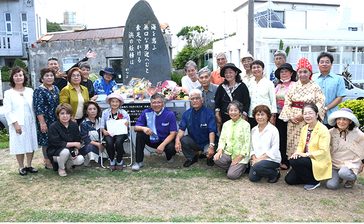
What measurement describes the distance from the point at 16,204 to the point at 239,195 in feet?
7.82

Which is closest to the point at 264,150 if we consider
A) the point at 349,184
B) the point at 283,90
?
the point at 283,90

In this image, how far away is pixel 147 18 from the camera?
641cm

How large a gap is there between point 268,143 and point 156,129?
5.24 feet

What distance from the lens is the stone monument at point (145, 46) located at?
641 centimetres

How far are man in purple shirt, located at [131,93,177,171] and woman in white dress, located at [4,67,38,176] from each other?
1405mm

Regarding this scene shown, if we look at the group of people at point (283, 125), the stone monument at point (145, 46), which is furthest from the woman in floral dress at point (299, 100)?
the stone monument at point (145, 46)

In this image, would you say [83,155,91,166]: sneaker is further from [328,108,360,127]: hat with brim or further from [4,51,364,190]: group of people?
[328,108,360,127]: hat with brim

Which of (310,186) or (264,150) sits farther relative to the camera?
(264,150)

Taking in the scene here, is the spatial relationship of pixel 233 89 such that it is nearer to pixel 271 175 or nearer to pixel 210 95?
pixel 210 95

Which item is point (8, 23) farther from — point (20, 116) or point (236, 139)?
point (236, 139)

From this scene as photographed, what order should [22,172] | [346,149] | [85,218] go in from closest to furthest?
1. [85,218]
2. [346,149]
3. [22,172]

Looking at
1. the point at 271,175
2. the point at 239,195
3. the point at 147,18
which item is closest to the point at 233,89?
the point at 271,175

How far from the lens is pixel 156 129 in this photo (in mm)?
5113

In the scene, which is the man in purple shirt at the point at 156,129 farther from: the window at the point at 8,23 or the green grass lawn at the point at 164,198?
the window at the point at 8,23
